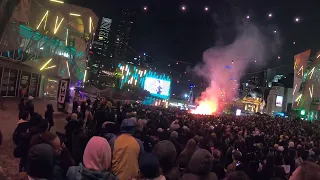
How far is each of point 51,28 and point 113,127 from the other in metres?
17.9

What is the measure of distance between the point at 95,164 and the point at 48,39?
2086 cm

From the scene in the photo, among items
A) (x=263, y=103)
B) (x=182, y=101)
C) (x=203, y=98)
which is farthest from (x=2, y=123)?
(x=182, y=101)

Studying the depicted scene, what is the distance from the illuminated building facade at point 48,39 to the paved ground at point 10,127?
2853 millimetres

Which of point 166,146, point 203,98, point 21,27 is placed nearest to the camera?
point 166,146

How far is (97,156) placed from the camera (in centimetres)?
374

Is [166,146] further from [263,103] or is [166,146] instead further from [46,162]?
[263,103]

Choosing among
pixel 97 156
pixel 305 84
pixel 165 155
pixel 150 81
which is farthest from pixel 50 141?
pixel 150 81

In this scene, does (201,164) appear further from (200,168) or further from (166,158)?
(166,158)

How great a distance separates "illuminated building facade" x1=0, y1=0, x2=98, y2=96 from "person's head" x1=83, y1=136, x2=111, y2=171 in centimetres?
1595

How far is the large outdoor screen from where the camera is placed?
83.7 meters

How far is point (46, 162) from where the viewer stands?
3213 millimetres

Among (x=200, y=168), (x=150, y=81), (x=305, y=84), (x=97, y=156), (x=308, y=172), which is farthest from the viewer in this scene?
(x=150, y=81)

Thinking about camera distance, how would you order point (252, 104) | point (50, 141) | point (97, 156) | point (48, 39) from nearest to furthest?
point (97, 156)
point (50, 141)
point (48, 39)
point (252, 104)

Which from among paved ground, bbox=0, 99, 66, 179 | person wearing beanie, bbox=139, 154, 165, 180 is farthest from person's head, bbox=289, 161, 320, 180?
paved ground, bbox=0, 99, 66, 179
